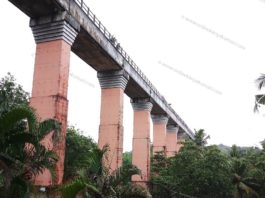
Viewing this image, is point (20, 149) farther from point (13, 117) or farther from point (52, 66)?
point (52, 66)

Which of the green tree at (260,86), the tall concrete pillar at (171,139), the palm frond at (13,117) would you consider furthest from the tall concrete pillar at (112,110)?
the tall concrete pillar at (171,139)

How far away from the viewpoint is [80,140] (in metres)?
33.7

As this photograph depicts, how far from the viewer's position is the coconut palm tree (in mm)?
9477

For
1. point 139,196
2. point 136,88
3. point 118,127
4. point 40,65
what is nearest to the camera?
point 139,196

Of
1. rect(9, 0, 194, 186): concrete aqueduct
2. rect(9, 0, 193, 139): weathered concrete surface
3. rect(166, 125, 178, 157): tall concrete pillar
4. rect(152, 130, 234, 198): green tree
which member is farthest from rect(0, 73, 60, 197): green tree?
rect(166, 125, 178, 157): tall concrete pillar

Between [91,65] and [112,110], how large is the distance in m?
3.38

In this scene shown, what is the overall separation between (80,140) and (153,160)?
7241 millimetres

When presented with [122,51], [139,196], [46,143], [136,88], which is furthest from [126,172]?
[136,88]

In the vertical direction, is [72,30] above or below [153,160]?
above

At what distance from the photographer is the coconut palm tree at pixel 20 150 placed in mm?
9477

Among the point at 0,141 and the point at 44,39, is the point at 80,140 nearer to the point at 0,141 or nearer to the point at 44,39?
the point at 44,39

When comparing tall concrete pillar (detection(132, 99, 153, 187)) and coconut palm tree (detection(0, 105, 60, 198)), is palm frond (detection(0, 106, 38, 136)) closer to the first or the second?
coconut palm tree (detection(0, 105, 60, 198))

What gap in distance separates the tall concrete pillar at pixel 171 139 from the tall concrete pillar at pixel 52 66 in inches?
1042

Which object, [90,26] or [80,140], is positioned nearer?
[90,26]
